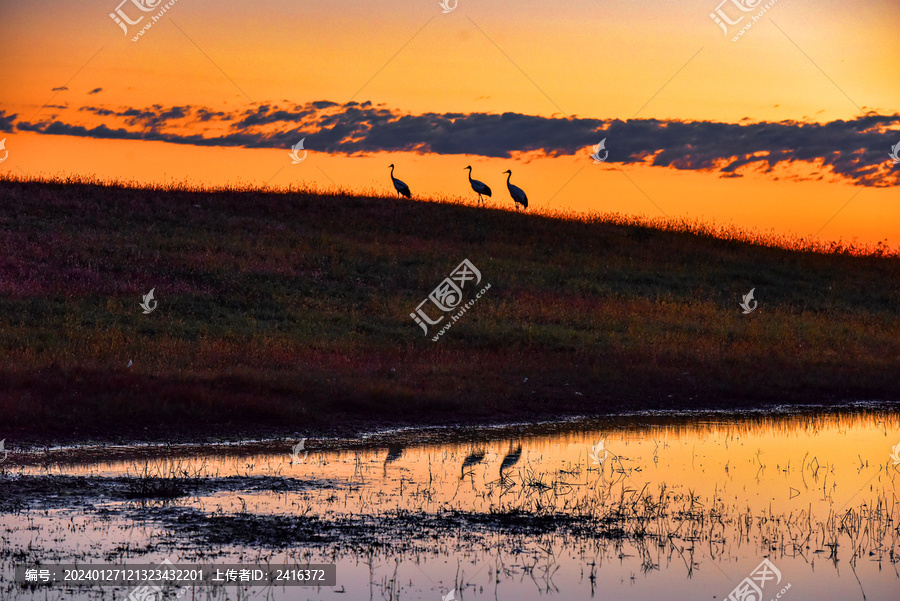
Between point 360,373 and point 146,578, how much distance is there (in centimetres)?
1357

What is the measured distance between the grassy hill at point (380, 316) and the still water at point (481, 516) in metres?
2.85

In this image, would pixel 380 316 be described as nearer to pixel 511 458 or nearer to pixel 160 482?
pixel 511 458

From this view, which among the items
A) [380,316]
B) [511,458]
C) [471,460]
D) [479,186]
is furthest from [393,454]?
[479,186]

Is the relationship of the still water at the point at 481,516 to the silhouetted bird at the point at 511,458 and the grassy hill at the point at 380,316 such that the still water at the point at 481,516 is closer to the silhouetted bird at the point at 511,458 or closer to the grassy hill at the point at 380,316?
the silhouetted bird at the point at 511,458

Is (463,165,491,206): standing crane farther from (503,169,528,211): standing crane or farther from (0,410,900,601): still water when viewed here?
(0,410,900,601): still water

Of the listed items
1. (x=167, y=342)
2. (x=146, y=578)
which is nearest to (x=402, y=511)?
(x=146, y=578)

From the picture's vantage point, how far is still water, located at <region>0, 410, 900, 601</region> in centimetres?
1016

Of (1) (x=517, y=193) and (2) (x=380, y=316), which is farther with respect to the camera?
(1) (x=517, y=193)

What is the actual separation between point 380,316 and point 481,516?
61.6 ft

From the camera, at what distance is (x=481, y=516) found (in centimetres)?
1260

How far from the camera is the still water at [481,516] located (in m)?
10.2

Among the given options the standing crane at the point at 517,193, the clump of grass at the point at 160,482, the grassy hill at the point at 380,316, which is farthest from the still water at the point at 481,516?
the standing crane at the point at 517,193

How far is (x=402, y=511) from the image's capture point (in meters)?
12.7

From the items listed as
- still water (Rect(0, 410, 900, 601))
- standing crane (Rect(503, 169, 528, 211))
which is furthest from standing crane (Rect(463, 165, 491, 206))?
still water (Rect(0, 410, 900, 601))
